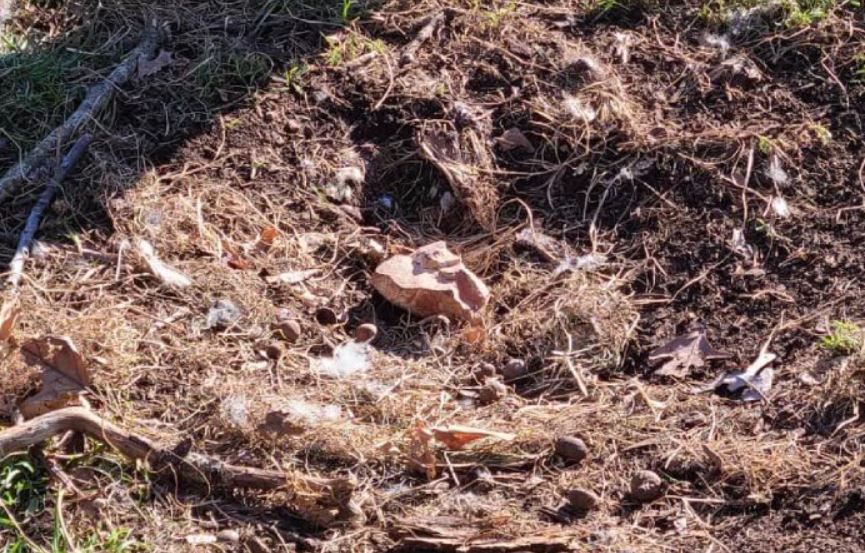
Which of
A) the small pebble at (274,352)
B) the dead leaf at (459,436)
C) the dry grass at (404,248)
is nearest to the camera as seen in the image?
the dry grass at (404,248)

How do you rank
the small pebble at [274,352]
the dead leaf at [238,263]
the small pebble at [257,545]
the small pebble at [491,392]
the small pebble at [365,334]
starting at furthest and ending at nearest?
the dead leaf at [238,263]
the small pebble at [365,334]
the small pebble at [274,352]
the small pebble at [491,392]
the small pebble at [257,545]

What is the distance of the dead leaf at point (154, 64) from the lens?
175 inches

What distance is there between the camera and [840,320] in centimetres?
354

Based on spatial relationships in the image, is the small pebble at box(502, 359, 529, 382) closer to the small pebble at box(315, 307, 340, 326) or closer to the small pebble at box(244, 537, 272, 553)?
the small pebble at box(315, 307, 340, 326)

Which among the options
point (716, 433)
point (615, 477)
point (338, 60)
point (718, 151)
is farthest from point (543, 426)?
point (338, 60)

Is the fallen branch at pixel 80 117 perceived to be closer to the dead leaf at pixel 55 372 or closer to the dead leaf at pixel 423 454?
the dead leaf at pixel 55 372

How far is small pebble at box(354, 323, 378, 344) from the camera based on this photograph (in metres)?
3.71

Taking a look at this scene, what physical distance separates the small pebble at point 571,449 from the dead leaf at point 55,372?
1.28 meters

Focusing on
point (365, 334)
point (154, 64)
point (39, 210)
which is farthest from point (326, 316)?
point (154, 64)

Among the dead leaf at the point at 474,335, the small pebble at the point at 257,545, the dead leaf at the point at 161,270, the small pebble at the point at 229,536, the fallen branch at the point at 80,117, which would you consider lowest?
the small pebble at the point at 229,536

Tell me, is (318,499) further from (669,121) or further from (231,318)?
(669,121)

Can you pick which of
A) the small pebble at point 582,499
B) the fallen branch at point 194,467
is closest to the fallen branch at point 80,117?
the fallen branch at point 194,467

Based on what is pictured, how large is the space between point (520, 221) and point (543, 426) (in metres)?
0.94

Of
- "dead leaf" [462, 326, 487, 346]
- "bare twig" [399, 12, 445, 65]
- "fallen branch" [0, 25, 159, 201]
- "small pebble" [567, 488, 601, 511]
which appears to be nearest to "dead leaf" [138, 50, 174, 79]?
"fallen branch" [0, 25, 159, 201]
